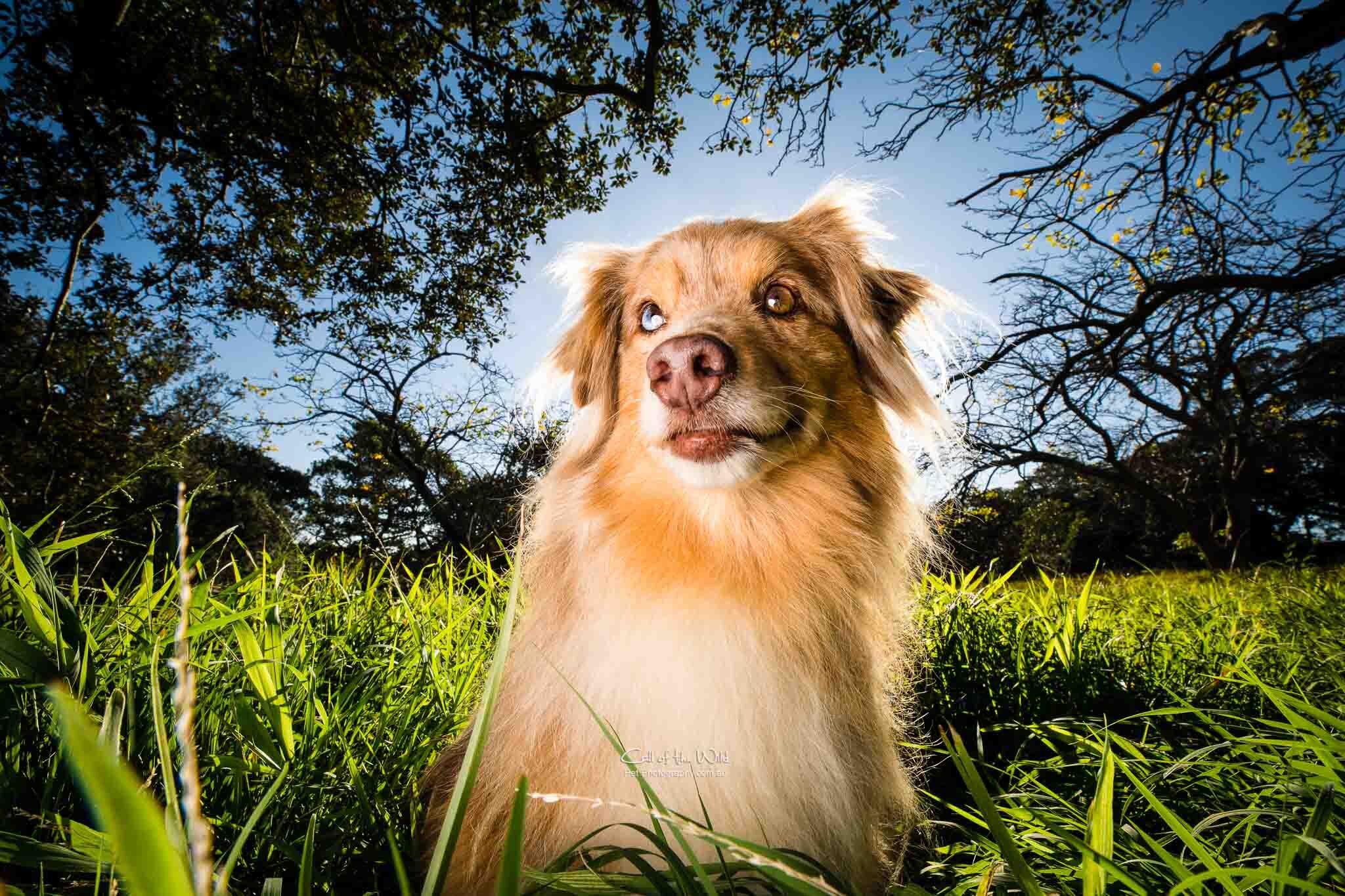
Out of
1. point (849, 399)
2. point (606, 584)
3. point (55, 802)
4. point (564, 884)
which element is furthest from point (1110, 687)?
point (55, 802)

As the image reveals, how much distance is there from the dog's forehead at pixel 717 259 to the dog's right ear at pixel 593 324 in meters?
0.27

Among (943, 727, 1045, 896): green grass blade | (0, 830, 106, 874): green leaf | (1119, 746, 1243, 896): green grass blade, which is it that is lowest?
(1119, 746, 1243, 896): green grass blade

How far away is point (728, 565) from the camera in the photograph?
161 cm

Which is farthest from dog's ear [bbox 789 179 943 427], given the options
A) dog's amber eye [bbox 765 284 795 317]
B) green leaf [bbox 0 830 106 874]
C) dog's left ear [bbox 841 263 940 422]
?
green leaf [bbox 0 830 106 874]

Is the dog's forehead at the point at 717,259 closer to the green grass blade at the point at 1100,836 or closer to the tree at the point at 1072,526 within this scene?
the green grass blade at the point at 1100,836

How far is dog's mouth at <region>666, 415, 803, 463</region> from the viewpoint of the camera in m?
1.59

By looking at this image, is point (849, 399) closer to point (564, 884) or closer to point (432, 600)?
point (564, 884)

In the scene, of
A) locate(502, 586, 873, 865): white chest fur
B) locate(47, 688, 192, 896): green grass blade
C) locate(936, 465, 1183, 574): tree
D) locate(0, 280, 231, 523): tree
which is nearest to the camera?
locate(47, 688, 192, 896): green grass blade

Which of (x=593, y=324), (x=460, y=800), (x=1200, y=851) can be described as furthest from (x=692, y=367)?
(x=1200, y=851)

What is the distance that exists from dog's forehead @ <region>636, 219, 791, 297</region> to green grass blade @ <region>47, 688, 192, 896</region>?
5.91ft

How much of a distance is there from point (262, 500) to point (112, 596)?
Answer: 13518mm

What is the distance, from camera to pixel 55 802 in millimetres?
1026

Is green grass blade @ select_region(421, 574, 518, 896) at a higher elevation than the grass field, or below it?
higher

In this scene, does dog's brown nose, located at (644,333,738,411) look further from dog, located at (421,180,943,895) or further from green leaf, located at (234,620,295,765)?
green leaf, located at (234,620,295,765)
